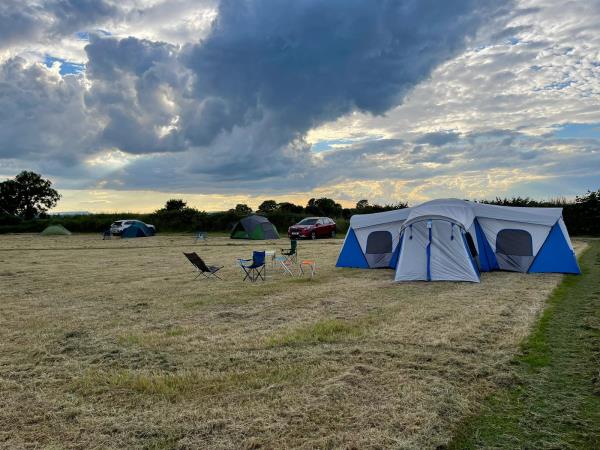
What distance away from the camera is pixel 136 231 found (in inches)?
1336

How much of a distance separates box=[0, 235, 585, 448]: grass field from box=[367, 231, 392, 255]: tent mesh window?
3.60 metres

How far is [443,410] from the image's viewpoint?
166 inches

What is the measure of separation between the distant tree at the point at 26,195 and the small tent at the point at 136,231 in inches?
1072

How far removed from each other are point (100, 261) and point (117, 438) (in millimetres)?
15006

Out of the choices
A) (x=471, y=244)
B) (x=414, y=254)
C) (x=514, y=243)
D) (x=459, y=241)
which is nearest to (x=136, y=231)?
(x=414, y=254)

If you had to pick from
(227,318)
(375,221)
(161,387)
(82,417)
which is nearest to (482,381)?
(161,387)

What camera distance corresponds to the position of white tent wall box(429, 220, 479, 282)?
11633mm

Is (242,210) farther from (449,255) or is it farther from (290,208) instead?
(449,255)

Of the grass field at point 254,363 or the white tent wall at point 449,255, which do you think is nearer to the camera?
the grass field at point 254,363

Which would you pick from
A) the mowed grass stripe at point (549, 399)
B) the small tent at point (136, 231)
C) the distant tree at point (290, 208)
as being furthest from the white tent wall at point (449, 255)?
the distant tree at point (290, 208)

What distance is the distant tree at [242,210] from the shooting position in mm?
39625

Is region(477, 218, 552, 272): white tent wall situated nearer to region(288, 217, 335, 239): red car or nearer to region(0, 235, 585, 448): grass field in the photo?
region(0, 235, 585, 448): grass field

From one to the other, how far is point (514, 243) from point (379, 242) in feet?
11.6

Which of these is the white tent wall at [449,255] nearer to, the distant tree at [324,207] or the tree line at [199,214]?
the tree line at [199,214]
